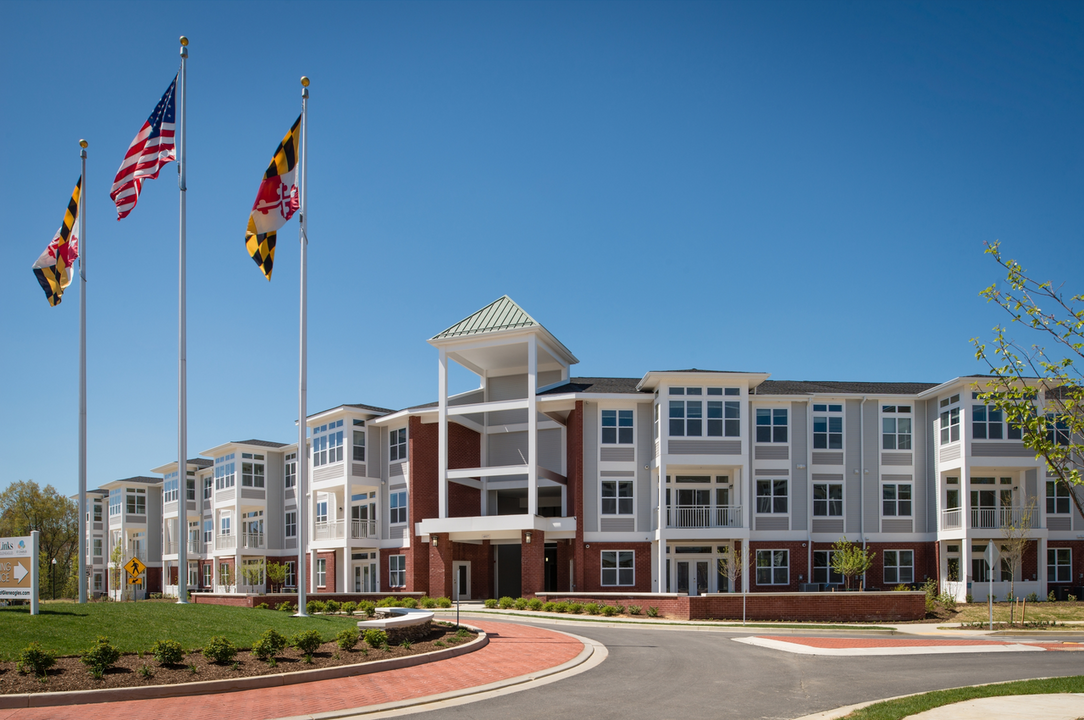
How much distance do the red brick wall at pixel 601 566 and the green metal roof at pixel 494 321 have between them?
35.9 ft

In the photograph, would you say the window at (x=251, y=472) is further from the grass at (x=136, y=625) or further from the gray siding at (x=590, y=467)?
the grass at (x=136, y=625)

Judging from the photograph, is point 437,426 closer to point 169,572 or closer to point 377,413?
point 377,413

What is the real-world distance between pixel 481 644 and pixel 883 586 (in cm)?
2628

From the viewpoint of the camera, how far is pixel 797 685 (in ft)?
49.7

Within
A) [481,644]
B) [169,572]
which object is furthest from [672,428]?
[169,572]

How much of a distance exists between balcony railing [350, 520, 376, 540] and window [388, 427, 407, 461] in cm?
368

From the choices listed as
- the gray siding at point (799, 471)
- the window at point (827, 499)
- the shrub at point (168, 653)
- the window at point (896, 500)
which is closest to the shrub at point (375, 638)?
the shrub at point (168, 653)

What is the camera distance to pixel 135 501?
7019cm

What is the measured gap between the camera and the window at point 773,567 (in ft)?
131

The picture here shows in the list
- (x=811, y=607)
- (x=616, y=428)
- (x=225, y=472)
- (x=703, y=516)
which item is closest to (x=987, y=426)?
(x=703, y=516)

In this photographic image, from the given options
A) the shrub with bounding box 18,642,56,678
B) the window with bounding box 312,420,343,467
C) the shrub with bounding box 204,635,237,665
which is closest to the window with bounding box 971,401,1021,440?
the window with bounding box 312,420,343,467

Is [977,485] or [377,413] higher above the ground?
[377,413]

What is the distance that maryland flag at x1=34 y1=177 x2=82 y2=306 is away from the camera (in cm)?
2575

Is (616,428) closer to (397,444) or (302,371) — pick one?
(397,444)
